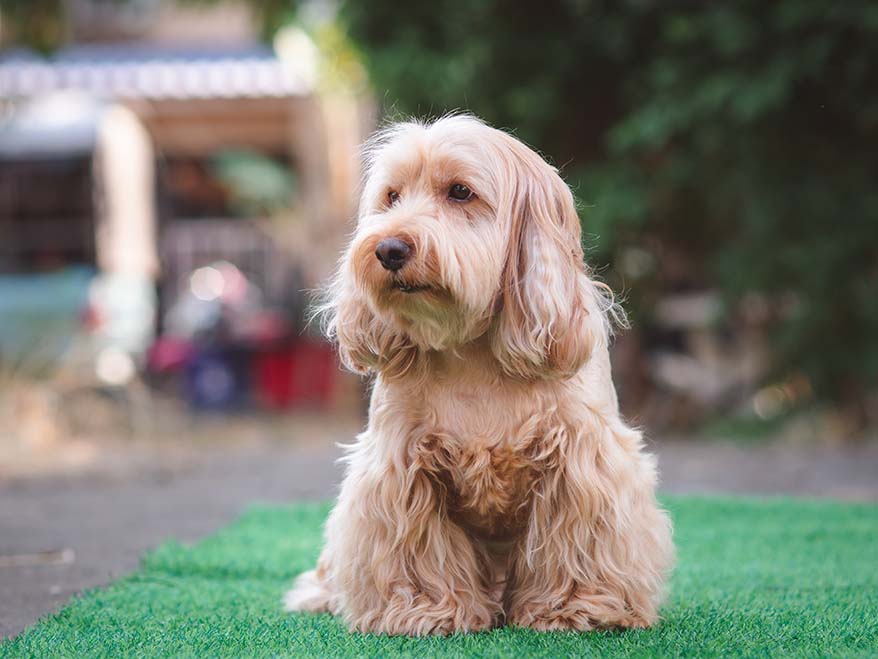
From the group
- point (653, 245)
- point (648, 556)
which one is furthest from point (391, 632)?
point (653, 245)

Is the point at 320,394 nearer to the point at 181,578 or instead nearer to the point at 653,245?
the point at 653,245

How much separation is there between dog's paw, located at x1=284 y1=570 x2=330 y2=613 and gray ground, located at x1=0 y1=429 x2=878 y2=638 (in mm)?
736

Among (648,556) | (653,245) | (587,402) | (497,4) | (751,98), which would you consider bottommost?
(648,556)

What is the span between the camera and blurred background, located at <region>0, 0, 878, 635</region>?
709 cm

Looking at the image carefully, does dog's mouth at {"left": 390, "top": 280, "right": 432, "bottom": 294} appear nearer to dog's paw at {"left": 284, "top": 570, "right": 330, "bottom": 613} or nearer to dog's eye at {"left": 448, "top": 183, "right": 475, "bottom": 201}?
dog's eye at {"left": 448, "top": 183, "right": 475, "bottom": 201}

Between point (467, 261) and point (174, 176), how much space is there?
49.3ft

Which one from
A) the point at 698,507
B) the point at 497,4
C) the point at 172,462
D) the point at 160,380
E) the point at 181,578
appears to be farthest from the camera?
the point at 160,380

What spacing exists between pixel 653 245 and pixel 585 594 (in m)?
6.36

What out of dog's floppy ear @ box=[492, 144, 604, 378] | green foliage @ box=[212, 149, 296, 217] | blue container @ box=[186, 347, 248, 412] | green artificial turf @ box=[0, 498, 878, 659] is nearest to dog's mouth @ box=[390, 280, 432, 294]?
dog's floppy ear @ box=[492, 144, 604, 378]

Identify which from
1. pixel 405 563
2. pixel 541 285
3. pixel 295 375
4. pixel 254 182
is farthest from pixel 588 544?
pixel 254 182

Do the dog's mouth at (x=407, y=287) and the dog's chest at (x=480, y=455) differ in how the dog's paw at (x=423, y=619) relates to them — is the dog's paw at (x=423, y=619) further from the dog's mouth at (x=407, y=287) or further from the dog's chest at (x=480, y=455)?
the dog's mouth at (x=407, y=287)

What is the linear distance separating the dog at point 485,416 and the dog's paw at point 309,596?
0.72ft

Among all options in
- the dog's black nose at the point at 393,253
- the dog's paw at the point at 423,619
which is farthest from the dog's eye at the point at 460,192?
the dog's paw at the point at 423,619

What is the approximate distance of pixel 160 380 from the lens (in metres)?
12.7
